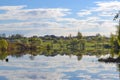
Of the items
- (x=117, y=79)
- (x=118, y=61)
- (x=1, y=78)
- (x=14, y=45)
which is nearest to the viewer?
A: (x=117, y=79)

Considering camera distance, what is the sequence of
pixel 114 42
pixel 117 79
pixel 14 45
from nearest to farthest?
pixel 117 79
pixel 114 42
pixel 14 45

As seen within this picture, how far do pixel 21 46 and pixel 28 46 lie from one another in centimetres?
381

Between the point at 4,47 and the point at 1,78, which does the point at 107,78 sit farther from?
the point at 4,47

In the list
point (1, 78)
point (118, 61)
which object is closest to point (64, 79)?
point (1, 78)

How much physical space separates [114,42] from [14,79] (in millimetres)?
69452

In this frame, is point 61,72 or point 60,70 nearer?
point 61,72

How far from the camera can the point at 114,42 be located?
11000 centimetres

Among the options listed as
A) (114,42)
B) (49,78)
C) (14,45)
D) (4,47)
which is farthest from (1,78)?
(14,45)

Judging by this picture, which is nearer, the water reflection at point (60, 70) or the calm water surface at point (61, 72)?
the calm water surface at point (61, 72)

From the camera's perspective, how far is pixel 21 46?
196 metres

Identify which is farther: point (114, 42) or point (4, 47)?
point (4, 47)

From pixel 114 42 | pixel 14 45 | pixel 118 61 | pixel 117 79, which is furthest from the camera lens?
pixel 14 45

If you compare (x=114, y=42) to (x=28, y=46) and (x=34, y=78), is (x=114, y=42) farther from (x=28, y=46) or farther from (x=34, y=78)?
(x=28, y=46)

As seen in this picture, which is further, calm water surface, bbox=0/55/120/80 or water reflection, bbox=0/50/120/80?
water reflection, bbox=0/50/120/80
